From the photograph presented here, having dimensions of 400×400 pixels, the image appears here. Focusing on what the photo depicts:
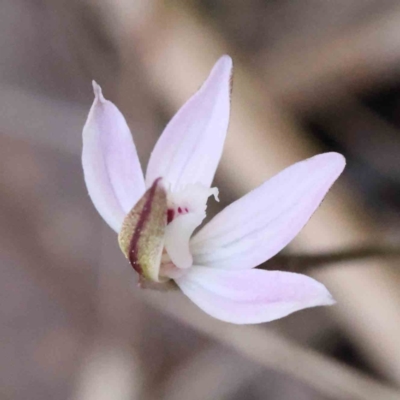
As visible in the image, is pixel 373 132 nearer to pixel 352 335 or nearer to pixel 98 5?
pixel 352 335

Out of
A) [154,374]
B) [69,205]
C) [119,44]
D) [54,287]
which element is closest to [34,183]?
[69,205]

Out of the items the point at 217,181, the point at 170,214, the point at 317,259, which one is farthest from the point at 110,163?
the point at 217,181

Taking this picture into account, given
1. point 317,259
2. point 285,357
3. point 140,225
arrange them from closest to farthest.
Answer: point 140,225 < point 317,259 < point 285,357

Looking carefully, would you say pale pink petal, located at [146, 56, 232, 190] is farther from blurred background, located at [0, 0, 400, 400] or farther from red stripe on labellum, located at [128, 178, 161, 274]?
blurred background, located at [0, 0, 400, 400]

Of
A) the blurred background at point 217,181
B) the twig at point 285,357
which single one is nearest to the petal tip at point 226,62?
the blurred background at point 217,181

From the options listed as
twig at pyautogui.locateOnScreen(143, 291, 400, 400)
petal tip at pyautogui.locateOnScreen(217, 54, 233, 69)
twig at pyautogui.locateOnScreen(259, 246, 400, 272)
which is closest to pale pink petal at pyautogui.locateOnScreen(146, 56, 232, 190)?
petal tip at pyautogui.locateOnScreen(217, 54, 233, 69)

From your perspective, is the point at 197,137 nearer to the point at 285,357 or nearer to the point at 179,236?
the point at 179,236
